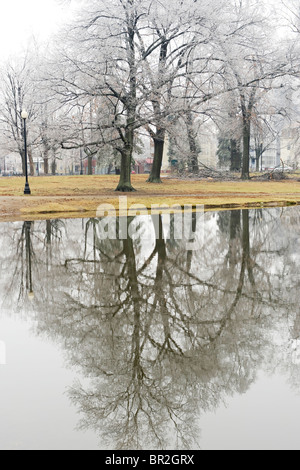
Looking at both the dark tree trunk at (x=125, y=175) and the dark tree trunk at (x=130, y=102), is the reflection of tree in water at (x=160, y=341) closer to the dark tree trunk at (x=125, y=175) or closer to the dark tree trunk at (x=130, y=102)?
the dark tree trunk at (x=130, y=102)

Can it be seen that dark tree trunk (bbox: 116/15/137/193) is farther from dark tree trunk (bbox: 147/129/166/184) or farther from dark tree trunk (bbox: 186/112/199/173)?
dark tree trunk (bbox: 147/129/166/184)

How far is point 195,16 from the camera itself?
26.3 meters

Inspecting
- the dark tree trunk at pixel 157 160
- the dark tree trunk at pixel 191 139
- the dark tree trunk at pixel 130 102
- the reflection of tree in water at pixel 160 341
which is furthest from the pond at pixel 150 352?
the dark tree trunk at pixel 157 160

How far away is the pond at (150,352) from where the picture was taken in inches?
138

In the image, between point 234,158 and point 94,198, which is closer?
point 94,198

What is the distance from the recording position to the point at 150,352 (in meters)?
4.89

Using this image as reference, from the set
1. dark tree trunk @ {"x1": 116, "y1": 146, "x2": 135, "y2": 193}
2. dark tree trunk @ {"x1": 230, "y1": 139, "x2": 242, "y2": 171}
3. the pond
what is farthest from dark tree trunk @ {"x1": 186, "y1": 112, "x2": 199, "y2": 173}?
the pond

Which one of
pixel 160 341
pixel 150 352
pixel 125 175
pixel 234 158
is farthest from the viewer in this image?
pixel 234 158

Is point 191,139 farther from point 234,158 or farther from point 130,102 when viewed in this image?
point 234,158

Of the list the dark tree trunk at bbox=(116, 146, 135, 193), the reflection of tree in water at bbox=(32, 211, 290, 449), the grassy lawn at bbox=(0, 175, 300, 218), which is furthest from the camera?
the dark tree trunk at bbox=(116, 146, 135, 193)

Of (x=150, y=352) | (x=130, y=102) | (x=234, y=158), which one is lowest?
(x=150, y=352)

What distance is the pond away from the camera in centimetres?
352

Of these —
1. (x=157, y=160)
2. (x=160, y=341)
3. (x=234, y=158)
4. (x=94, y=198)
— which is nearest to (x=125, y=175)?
(x=94, y=198)

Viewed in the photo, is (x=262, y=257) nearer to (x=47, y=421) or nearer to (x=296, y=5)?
(x=47, y=421)
